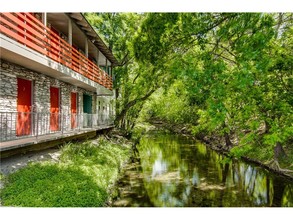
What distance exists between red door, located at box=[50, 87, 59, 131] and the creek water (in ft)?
14.7

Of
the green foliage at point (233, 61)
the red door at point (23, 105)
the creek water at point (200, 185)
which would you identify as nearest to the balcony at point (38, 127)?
the red door at point (23, 105)

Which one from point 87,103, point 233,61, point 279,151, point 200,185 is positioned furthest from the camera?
point 87,103

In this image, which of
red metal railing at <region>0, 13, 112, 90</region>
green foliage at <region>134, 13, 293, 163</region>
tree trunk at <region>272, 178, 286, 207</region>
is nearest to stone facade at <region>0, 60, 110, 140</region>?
red metal railing at <region>0, 13, 112, 90</region>

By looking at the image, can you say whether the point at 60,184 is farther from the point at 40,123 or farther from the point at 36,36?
the point at 36,36

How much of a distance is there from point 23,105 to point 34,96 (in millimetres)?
896

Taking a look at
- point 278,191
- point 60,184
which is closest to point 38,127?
point 60,184

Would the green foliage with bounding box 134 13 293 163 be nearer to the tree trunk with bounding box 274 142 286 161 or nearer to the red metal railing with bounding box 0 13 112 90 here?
the red metal railing with bounding box 0 13 112 90

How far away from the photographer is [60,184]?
9.16 metres

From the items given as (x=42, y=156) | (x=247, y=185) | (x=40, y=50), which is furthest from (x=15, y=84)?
(x=247, y=185)

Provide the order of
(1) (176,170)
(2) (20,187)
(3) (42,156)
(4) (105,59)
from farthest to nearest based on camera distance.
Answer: (4) (105,59), (1) (176,170), (3) (42,156), (2) (20,187)

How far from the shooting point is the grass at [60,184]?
7961 mm
